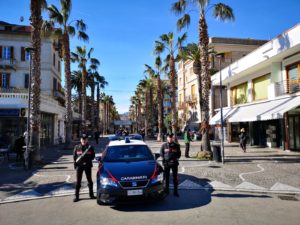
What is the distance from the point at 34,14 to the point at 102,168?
11.9m

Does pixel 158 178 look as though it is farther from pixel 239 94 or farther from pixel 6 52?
pixel 6 52

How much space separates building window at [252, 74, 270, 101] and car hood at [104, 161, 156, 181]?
18.2 meters

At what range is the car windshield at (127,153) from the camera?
762 centimetres

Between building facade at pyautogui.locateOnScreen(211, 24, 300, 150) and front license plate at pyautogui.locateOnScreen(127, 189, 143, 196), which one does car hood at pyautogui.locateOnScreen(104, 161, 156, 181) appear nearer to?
front license plate at pyautogui.locateOnScreen(127, 189, 143, 196)

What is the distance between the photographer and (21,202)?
7750 millimetres

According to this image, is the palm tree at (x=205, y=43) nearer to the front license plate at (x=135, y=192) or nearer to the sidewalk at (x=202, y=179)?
the sidewalk at (x=202, y=179)

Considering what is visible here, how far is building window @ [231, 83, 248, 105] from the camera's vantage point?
86.8 feet

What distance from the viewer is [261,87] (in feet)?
76.2

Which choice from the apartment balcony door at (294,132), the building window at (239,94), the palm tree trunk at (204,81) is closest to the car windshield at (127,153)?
the palm tree trunk at (204,81)

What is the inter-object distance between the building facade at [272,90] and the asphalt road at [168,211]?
32.9ft

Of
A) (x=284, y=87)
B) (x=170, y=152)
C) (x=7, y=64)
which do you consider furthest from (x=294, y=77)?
(x=7, y=64)

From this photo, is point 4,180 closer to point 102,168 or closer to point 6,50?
point 102,168

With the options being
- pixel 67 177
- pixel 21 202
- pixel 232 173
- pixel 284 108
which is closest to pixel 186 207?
pixel 21 202

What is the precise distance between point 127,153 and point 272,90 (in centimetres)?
1614
